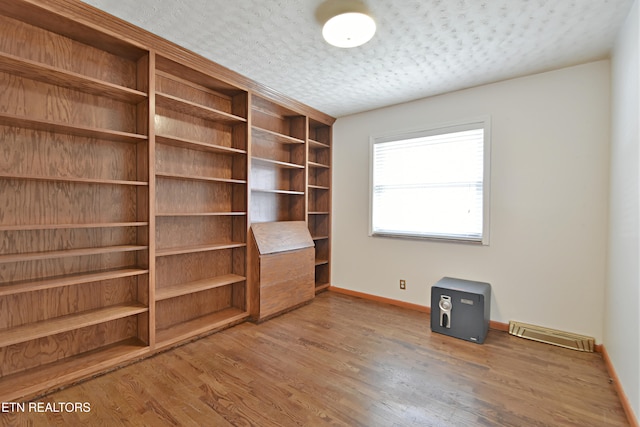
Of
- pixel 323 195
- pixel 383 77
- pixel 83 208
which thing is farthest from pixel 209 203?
pixel 383 77

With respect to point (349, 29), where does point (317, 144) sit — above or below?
below

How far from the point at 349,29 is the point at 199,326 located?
2.70 meters

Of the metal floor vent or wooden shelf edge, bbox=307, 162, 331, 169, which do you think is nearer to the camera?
the metal floor vent

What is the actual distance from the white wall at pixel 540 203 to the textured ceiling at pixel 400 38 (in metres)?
0.23

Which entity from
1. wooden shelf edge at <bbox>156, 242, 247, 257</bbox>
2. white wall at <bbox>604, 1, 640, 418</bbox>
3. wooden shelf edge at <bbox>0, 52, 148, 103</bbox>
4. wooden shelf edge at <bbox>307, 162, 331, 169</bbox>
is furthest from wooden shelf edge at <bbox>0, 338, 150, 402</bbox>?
white wall at <bbox>604, 1, 640, 418</bbox>

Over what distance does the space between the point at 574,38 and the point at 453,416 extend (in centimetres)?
268

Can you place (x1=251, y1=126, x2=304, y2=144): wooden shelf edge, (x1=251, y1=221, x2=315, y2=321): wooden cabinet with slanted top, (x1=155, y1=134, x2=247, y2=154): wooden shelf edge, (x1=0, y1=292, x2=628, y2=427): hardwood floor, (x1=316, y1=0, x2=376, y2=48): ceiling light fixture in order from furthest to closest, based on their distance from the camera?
(x1=251, y1=126, x2=304, y2=144): wooden shelf edge < (x1=251, y1=221, x2=315, y2=321): wooden cabinet with slanted top < (x1=155, y1=134, x2=247, y2=154): wooden shelf edge < (x1=316, y1=0, x2=376, y2=48): ceiling light fixture < (x1=0, y1=292, x2=628, y2=427): hardwood floor

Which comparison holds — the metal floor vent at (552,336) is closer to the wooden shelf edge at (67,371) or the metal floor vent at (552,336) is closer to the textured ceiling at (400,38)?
the textured ceiling at (400,38)

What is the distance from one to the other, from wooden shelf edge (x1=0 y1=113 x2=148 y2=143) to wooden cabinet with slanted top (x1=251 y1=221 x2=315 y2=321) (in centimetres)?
134

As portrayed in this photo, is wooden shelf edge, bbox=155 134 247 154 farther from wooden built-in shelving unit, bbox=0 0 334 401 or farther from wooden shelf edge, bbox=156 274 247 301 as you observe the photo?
wooden shelf edge, bbox=156 274 247 301

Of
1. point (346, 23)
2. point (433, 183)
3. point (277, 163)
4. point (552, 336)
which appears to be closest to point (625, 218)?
point (552, 336)

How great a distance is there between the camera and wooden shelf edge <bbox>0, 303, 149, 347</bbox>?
1.70m

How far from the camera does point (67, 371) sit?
1.88 m

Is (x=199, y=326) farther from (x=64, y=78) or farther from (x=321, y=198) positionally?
(x=321, y=198)
